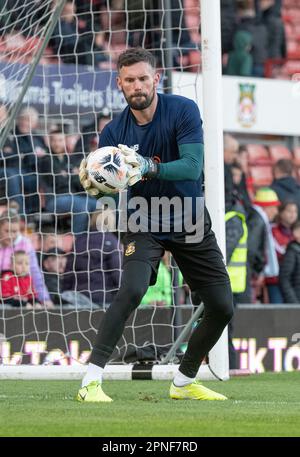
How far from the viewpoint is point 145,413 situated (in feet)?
18.3

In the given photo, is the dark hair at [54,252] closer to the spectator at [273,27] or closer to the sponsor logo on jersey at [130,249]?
the sponsor logo on jersey at [130,249]

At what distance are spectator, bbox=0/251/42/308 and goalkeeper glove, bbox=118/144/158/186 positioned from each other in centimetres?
443

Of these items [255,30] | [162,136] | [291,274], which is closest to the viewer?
[162,136]

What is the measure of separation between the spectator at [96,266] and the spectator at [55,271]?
2.4 inches

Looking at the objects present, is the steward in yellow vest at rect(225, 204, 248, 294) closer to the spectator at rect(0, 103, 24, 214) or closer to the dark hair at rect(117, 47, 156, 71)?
the spectator at rect(0, 103, 24, 214)

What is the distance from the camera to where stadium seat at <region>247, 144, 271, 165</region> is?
15.0 metres

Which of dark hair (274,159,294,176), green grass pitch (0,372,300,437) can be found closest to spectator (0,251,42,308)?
green grass pitch (0,372,300,437)

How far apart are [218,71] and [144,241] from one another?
2359mm

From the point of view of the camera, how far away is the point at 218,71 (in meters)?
8.34

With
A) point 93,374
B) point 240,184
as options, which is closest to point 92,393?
point 93,374

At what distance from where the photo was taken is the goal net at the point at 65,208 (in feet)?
31.6

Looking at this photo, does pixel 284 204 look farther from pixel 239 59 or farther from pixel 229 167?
pixel 239 59

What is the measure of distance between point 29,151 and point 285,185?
12.6 feet

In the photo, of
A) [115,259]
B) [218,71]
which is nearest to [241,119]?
[115,259]
